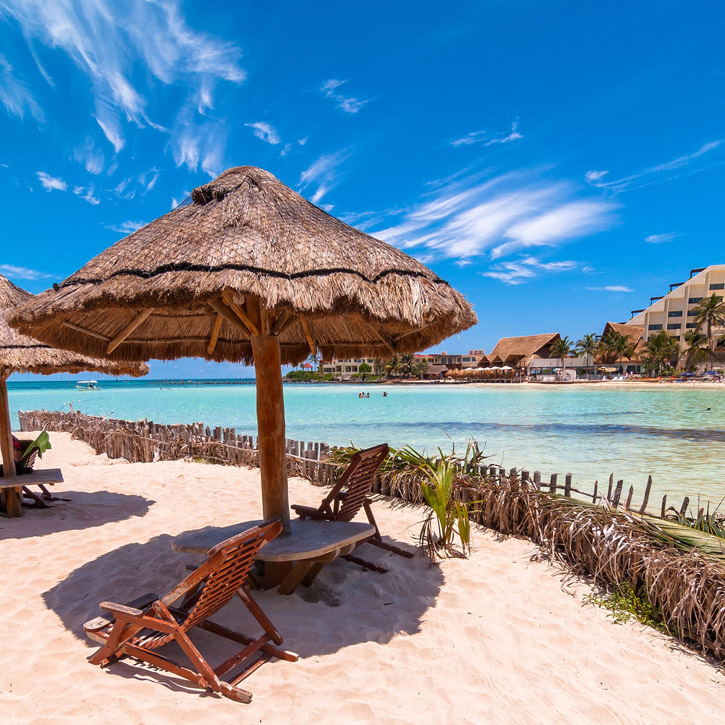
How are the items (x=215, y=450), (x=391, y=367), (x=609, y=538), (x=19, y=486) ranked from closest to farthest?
(x=609, y=538), (x=19, y=486), (x=215, y=450), (x=391, y=367)

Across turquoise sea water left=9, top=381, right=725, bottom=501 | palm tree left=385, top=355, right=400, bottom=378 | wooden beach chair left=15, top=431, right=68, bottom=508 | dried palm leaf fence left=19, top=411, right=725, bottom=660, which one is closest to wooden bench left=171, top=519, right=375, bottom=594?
dried palm leaf fence left=19, top=411, right=725, bottom=660

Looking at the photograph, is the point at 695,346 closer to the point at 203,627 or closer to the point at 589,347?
the point at 589,347

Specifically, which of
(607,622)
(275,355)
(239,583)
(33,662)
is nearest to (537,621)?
(607,622)

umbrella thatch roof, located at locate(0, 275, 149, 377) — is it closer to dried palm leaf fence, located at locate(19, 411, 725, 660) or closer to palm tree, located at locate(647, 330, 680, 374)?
dried palm leaf fence, located at locate(19, 411, 725, 660)

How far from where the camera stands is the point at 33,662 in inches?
97.3

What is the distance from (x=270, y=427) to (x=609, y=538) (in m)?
2.77

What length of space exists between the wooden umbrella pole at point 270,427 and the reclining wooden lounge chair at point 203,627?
28.5 inches

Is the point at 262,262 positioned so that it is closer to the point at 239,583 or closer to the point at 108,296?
the point at 108,296

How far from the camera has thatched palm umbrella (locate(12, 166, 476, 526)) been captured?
2.66 m

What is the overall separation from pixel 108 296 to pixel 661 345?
63.0m

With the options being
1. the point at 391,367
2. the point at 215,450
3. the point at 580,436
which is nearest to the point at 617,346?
the point at 391,367

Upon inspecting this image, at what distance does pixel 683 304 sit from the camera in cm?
5697

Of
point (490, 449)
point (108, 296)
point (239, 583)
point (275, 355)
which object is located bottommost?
point (490, 449)

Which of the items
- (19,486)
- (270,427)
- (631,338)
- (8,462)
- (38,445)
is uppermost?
(631,338)
